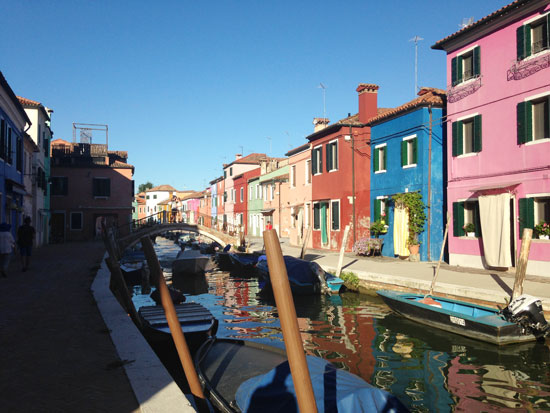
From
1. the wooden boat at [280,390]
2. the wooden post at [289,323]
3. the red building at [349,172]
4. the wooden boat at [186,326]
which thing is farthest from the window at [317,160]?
the wooden post at [289,323]

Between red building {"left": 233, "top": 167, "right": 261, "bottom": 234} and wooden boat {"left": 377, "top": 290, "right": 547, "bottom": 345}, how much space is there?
3455cm

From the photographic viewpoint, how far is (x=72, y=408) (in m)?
3.79

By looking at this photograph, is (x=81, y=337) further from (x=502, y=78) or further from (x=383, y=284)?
(x=502, y=78)

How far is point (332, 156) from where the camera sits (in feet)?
80.0

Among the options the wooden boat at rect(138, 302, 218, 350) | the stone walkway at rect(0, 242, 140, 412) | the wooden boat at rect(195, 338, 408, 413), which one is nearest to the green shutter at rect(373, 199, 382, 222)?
the wooden boat at rect(138, 302, 218, 350)

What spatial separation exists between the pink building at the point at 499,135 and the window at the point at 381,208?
4262mm

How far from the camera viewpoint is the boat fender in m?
8.60

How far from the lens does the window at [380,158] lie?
2143 centimetres

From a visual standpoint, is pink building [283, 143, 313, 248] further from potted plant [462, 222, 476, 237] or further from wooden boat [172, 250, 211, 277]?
potted plant [462, 222, 476, 237]

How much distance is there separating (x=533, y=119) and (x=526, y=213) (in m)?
2.83

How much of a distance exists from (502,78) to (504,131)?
1.73 metres

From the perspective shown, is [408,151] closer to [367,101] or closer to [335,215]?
[367,101]

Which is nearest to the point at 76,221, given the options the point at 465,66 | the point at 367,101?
the point at 367,101

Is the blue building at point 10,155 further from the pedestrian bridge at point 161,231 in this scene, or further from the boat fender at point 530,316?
the boat fender at point 530,316
